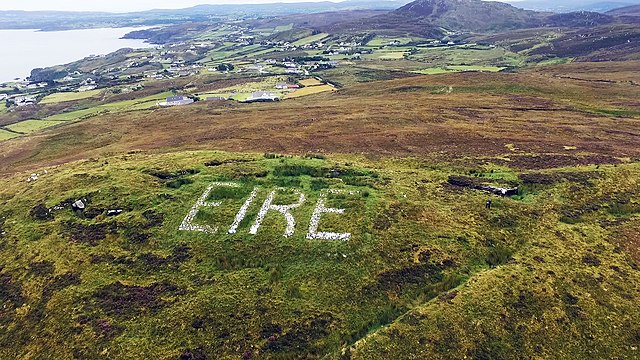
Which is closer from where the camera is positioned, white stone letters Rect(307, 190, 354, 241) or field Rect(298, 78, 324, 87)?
white stone letters Rect(307, 190, 354, 241)

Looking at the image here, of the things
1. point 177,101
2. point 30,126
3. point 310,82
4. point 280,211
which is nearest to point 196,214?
point 280,211

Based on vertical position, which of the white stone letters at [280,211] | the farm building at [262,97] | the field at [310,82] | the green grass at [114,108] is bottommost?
the green grass at [114,108]

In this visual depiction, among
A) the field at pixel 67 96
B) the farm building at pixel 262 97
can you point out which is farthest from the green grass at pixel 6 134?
the farm building at pixel 262 97

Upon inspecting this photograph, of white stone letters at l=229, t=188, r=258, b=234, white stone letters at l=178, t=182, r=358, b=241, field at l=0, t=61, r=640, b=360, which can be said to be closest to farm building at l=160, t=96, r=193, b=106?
field at l=0, t=61, r=640, b=360

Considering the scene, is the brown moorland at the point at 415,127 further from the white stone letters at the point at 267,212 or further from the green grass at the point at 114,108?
the green grass at the point at 114,108

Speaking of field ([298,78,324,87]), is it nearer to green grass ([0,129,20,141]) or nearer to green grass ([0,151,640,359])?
green grass ([0,129,20,141])
